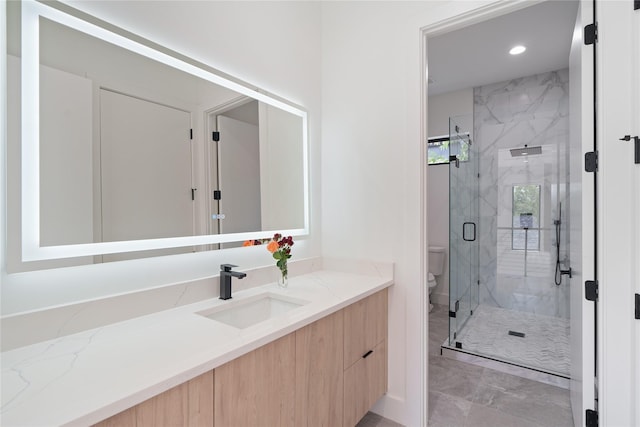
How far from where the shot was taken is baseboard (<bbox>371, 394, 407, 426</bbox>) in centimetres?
183

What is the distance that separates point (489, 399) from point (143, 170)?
2.44 m

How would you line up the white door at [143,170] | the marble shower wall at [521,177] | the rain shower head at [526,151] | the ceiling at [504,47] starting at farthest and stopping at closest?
1. the rain shower head at [526,151]
2. the marble shower wall at [521,177]
3. the ceiling at [504,47]
4. the white door at [143,170]

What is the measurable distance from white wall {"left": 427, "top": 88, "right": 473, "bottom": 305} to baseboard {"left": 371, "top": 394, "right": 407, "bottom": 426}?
7.76 feet

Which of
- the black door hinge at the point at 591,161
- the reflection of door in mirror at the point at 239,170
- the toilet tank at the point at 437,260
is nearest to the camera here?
the black door hinge at the point at 591,161

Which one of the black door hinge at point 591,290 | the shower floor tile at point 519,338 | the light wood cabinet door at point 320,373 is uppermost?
the black door hinge at point 591,290

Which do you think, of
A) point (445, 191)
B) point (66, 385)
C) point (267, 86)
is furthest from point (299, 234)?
point (445, 191)

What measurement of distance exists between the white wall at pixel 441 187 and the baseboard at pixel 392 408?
2366 mm

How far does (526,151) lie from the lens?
355cm

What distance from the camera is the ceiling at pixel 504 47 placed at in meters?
2.45

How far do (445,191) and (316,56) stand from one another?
256cm

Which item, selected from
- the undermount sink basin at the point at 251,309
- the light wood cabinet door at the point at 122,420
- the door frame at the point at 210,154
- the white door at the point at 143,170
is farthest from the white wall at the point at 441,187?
the light wood cabinet door at the point at 122,420

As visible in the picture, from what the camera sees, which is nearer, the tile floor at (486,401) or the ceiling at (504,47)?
the tile floor at (486,401)

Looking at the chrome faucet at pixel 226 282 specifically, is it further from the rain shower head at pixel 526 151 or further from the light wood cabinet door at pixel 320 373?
the rain shower head at pixel 526 151

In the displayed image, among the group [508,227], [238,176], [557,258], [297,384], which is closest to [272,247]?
[238,176]
